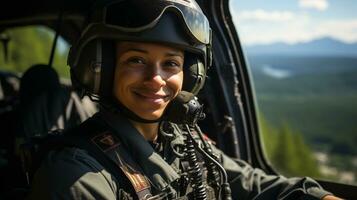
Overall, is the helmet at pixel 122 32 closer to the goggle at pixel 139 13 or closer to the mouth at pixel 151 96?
the goggle at pixel 139 13

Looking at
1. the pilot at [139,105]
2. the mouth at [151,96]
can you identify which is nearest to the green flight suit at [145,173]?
the pilot at [139,105]

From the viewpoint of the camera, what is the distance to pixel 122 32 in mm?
1404

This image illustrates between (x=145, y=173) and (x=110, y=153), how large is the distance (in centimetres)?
15

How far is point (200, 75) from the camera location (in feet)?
5.43

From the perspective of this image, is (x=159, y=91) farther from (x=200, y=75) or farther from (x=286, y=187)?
(x=286, y=187)

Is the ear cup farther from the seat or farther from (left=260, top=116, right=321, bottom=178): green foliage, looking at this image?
(left=260, top=116, right=321, bottom=178): green foliage

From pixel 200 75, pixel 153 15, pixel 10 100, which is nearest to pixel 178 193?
pixel 200 75

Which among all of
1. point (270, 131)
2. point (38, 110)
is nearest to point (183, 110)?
point (38, 110)

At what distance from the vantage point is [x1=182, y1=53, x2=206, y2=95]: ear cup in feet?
5.35

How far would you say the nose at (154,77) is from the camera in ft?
4.65

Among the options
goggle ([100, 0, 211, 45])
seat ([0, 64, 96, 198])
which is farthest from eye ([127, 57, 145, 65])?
seat ([0, 64, 96, 198])

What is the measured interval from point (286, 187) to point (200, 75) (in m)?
0.63

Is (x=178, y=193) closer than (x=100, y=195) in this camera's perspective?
No

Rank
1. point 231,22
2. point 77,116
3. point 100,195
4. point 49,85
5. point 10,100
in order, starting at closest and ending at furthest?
point 100,195 < point 231,22 < point 49,85 < point 77,116 < point 10,100
